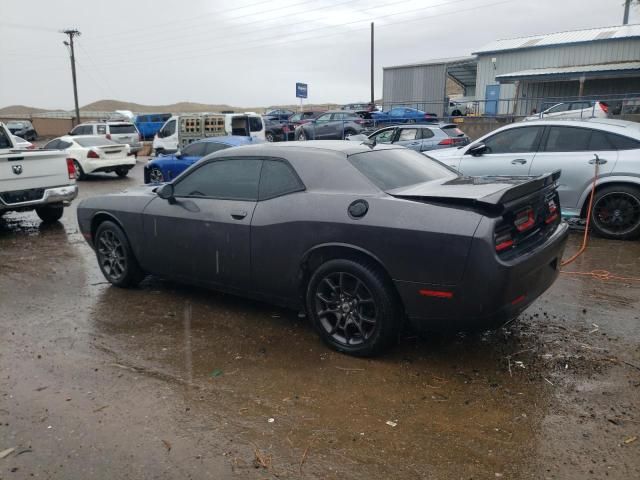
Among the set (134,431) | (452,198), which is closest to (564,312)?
(452,198)

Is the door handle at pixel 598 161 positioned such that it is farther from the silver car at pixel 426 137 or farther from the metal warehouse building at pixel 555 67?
the metal warehouse building at pixel 555 67

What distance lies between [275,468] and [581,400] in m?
1.97

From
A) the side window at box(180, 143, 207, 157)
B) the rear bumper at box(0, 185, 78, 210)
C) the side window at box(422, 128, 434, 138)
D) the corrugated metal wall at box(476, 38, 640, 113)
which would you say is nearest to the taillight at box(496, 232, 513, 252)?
the rear bumper at box(0, 185, 78, 210)

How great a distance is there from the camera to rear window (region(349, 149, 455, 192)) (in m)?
4.24

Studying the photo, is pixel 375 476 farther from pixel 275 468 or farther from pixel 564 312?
pixel 564 312

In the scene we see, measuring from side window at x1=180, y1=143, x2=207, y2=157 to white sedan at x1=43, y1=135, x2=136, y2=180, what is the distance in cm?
489

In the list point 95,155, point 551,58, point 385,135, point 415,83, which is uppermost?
point 551,58

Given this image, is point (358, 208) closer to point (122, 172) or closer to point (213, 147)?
point (213, 147)

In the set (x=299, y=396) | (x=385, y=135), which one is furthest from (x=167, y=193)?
(x=385, y=135)

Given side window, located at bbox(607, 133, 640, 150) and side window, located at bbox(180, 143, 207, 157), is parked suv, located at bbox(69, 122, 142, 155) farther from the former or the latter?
side window, located at bbox(607, 133, 640, 150)

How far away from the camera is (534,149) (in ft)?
26.6

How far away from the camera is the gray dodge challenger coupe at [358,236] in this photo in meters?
3.56

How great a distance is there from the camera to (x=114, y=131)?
24.6 m

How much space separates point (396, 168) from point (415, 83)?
3804 centimetres
